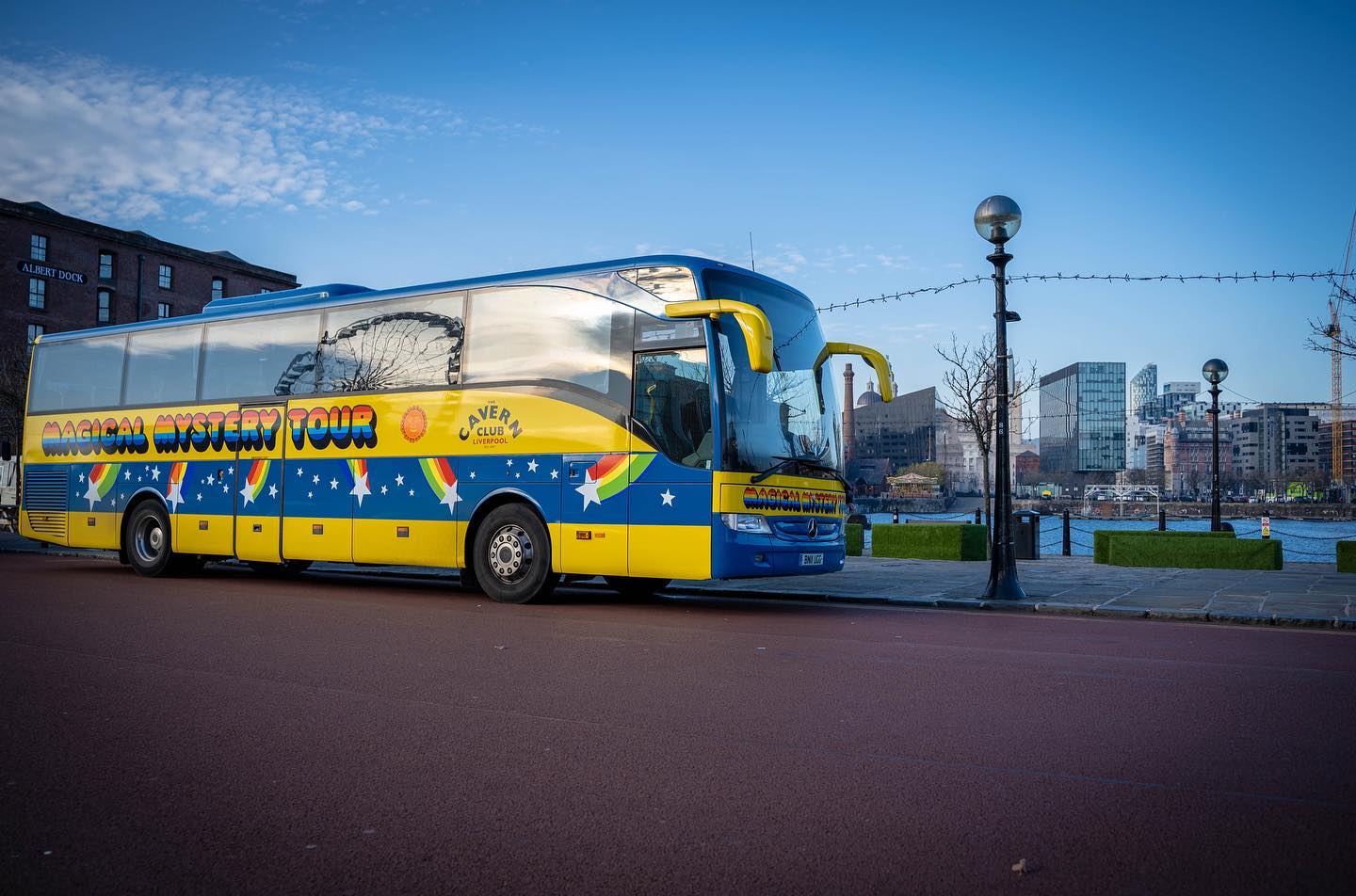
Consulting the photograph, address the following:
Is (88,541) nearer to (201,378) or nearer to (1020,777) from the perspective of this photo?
(201,378)

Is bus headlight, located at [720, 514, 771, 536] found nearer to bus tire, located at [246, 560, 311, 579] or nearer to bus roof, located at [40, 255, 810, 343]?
bus roof, located at [40, 255, 810, 343]

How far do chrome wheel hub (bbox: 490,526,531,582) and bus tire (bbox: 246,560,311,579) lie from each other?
455 centimetres

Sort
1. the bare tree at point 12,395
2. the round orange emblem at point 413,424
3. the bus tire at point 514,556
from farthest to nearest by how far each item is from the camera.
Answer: the bare tree at point 12,395 → the round orange emblem at point 413,424 → the bus tire at point 514,556

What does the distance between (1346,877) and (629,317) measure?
29.7 ft

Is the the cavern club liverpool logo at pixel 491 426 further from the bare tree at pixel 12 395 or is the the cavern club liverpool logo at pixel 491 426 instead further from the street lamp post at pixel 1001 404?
the bare tree at pixel 12 395

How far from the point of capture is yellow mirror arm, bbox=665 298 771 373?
404 inches

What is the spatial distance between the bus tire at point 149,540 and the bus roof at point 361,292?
2.86 meters

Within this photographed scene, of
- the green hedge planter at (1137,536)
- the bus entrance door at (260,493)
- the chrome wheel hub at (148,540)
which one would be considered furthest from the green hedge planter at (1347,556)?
the chrome wheel hub at (148,540)

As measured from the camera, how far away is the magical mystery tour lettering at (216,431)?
540 inches

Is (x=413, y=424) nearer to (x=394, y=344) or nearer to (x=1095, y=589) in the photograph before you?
(x=394, y=344)

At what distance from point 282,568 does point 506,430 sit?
8257 millimetres

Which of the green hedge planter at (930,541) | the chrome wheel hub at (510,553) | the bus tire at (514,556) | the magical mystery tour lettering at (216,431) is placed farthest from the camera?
the green hedge planter at (930,541)

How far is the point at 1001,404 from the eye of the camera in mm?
13375

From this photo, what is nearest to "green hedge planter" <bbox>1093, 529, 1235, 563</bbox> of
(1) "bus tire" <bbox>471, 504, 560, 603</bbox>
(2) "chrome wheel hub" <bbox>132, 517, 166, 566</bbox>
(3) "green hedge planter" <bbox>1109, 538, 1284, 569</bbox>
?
(3) "green hedge planter" <bbox>1109, 538, 1284, 569</bbox>
